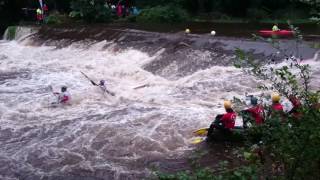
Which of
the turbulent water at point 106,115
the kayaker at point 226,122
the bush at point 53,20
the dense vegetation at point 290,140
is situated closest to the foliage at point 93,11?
the bush at point 53,20

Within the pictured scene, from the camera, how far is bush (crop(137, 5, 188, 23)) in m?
23.1

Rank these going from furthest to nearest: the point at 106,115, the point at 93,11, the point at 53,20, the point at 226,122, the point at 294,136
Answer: the point at 53,20, the point at 93,11, the point at 106,115, the point at 226,122, the point at 294,136

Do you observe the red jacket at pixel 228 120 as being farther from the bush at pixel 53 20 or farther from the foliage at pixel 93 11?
the bush at pixel 53 20

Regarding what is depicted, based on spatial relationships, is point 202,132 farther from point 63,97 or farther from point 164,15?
point 164,15

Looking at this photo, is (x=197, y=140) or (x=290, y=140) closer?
(x=290, y=140)

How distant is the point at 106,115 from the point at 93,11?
14.6 metres

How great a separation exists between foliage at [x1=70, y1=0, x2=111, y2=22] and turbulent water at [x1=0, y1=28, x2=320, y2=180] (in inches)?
307

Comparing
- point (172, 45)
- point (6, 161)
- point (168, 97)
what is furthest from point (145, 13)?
point (6, 161)

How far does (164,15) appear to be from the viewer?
75.7ft

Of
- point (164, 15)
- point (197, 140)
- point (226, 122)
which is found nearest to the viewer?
point (226, 122)

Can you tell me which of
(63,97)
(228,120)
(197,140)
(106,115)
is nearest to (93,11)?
(63,97)

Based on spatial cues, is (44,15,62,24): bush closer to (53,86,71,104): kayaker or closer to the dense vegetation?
(53,86,71,104): kayaker

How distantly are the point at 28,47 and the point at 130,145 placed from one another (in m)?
13.5

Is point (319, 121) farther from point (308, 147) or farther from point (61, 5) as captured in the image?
point (61, 5)
